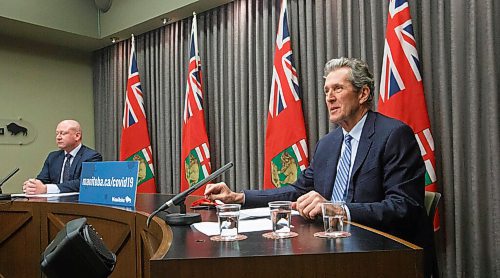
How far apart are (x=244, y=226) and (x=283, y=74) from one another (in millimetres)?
2112

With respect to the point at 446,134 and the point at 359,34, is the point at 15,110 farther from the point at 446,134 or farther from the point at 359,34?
the point at 446,134

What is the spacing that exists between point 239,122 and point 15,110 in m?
2.62

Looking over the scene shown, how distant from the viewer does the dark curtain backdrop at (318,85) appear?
250 cm

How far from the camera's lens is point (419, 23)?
2.86 meters

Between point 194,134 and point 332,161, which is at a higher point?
point 194,134

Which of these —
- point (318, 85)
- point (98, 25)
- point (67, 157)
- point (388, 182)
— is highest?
point (98, 25)

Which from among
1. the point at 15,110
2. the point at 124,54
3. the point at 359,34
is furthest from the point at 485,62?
the point at 15,110

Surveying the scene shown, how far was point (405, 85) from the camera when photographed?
2590 mm

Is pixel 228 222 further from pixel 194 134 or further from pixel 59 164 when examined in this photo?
pixel 59 164

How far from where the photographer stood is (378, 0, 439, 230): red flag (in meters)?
2.53

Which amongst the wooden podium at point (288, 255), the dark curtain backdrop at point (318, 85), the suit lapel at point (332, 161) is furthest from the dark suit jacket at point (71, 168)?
the suit lapel at point (332, 161)

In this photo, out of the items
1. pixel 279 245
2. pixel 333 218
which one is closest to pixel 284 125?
pixel 333 218

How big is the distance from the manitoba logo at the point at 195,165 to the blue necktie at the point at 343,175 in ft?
7.27

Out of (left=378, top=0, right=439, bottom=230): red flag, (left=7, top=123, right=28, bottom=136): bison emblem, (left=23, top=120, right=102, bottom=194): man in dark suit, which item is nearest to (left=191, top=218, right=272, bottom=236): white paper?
(left=378, top=0, right=439, bottom=230): red flag
